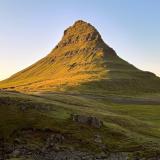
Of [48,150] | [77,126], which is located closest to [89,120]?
[77,126]

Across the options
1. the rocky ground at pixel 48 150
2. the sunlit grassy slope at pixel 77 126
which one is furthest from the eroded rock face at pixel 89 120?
the rocky ground at pixel 48 150

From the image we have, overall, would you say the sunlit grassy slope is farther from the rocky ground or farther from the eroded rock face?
the rocky ground

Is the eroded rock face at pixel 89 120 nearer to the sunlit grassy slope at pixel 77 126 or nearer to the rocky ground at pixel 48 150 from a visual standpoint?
the sunlit grassy slope at pixel 77 126

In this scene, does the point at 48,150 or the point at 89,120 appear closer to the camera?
the point at 48,150

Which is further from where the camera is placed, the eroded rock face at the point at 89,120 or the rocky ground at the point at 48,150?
the eroded rock face at the point at 89,120

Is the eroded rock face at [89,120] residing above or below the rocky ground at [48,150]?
above

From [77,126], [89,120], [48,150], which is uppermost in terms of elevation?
[89,120]

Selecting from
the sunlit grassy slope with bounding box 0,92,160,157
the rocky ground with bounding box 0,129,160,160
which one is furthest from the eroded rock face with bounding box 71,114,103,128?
the rocky ground with bounding box 0,129,160,160

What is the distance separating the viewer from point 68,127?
105 metres

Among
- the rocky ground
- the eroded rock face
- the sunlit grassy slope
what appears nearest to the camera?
the rocky ground

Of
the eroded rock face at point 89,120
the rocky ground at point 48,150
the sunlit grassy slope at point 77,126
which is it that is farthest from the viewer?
the eroded rock face at point 89,120

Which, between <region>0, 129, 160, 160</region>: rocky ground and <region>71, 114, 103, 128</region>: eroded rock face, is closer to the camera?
<region>0, 129, 160, 160</region>: rocky ground

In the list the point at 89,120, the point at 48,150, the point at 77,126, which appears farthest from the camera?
the point at 89,120

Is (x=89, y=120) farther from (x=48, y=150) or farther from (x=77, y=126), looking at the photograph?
(x=48, y=150)
